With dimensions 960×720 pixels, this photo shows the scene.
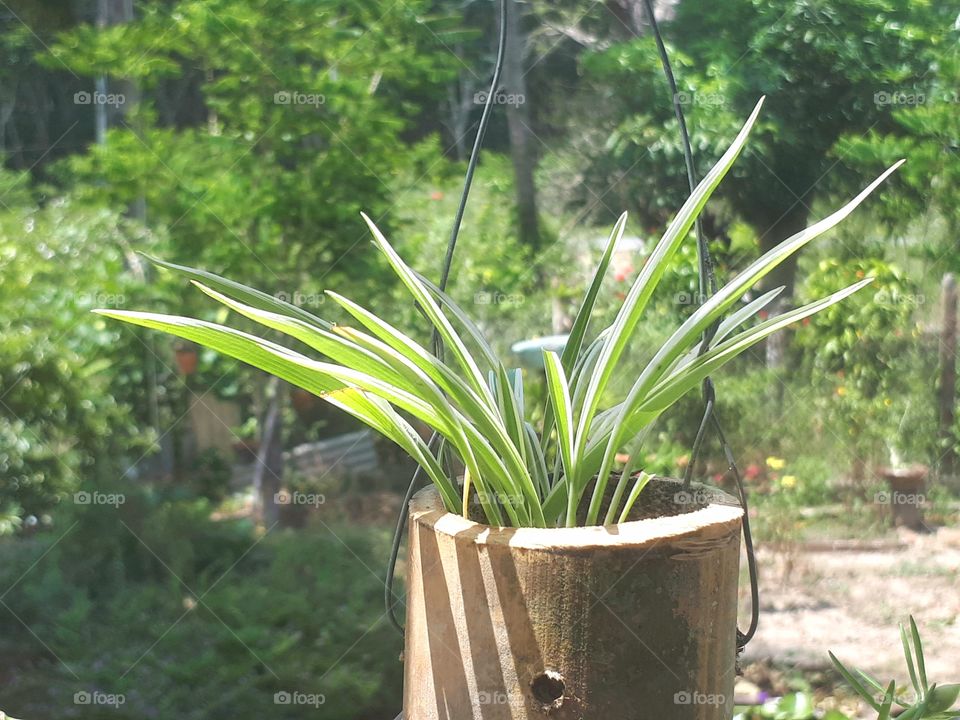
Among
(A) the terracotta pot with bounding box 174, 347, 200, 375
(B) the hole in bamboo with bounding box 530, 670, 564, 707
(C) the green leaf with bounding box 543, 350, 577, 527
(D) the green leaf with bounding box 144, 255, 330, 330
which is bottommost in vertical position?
(A) the terracotta pot with bounding box 174, 347, 200, 375

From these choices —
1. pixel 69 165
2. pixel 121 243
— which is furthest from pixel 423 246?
pixel 69 165

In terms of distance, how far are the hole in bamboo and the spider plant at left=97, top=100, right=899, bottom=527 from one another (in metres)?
0.17

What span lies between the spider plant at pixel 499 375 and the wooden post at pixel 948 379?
1938mm

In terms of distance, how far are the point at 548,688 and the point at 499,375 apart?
1.15 feet

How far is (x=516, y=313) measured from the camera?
8.99 feet

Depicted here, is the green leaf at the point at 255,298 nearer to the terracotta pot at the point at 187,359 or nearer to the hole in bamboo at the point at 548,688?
the hole in bamboo at the point at 548,688

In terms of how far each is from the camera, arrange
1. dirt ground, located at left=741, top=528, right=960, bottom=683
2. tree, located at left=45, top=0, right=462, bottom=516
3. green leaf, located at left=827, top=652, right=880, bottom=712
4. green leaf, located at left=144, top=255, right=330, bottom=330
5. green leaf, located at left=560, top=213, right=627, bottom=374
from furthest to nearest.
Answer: tree, located at left=45, top=0, right=462, bottom=516 < dirt ground, located at left=741, top=528, right=960, bottom=683 < green leaf, located at left=827, top=652, right=880, bottom=712 < green leaf, located at left=560, top=213, right=627, bottom=374 < green leaf, located at left=144, top=255, right=330, bottom=330

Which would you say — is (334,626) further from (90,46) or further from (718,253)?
(90,46)

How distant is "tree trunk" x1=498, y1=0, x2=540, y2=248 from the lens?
2.78m

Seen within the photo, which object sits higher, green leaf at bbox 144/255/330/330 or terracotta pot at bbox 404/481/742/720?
green leaf at bbox 144/255/330/330

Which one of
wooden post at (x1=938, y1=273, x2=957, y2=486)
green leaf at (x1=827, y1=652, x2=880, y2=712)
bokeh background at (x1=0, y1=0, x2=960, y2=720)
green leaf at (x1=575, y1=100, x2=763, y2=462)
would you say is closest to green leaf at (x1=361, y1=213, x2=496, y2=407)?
green leaf at (x1=575, y1=100, x2=763, y2=462)

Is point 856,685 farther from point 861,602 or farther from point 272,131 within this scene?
point 272,131

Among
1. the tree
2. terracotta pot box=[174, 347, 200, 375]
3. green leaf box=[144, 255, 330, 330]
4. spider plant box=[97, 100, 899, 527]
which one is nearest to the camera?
spider plant box=[97, 100, 899, 527]

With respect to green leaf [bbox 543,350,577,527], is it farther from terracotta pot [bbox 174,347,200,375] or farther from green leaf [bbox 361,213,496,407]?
terracotta pot [bbox 174,347,200,375]
